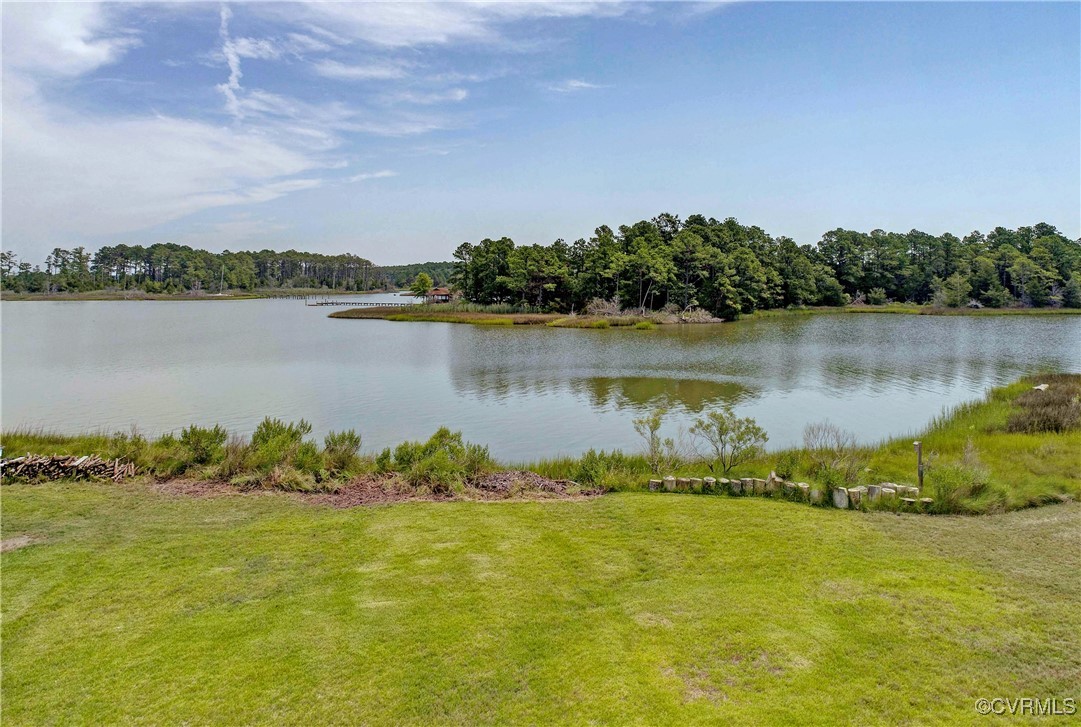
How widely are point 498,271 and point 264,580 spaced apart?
71514 millimetres

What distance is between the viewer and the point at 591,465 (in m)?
10.8

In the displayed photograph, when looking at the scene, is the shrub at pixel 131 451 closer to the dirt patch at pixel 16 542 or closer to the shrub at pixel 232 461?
the shrub at pixel 232 461

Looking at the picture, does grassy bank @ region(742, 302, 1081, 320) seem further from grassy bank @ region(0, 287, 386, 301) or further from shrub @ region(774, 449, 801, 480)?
grassy bank @ region(0, 287, 386, 301)

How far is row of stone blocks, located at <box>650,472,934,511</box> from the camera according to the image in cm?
891

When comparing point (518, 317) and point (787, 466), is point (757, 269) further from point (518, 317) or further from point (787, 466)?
point (787, 466)

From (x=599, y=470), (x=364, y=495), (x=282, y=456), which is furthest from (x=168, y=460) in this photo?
(x=599, y=470)

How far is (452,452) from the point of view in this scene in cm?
1102

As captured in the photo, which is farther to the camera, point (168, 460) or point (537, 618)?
point (168, 460)

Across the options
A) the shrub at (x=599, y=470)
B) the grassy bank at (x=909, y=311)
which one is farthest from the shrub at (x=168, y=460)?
the grassy bank at (x=909, y=311)

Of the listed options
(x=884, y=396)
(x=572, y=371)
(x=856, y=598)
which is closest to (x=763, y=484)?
(x=856, y=598)

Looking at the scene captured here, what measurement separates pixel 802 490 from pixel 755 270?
207ft

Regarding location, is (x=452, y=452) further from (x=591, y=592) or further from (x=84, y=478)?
(x=84, y=478)

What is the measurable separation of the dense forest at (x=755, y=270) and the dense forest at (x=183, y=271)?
92.7 metres

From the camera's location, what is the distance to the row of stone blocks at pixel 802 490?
29.2ft
